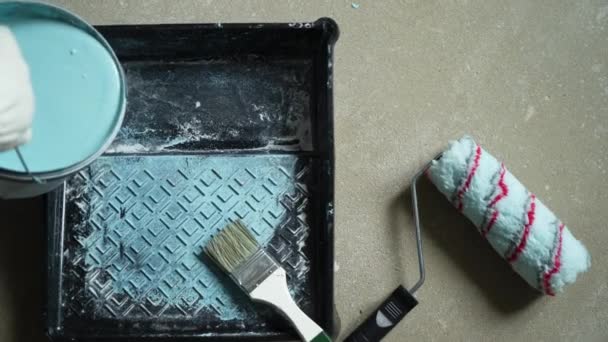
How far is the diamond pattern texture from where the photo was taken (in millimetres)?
914

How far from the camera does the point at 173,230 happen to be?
3.06 ft

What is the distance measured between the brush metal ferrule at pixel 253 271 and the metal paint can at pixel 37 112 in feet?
0.88

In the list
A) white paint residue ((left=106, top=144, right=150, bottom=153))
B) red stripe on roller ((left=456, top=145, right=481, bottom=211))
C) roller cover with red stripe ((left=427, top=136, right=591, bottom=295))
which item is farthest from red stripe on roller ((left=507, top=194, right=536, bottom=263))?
white paint residue ((left=106, top=144, right=150, bottom=153))

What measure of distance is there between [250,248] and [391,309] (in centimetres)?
24

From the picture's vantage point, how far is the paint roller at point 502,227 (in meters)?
0.91

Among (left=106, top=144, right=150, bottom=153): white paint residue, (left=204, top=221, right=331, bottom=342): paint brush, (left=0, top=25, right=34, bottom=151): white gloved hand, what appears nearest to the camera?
(left=0, top=25, right=34, bottom=151): white gloved hand

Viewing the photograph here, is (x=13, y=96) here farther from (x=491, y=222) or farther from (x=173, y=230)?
(x=491, y=222)

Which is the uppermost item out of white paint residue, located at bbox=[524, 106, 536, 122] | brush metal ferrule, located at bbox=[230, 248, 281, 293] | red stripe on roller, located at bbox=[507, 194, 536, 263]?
white paint residue, located at bbox=[524, 106, 536, 122]

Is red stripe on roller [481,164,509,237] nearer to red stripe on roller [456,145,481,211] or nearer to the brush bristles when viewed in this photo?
red stripe on roller [456,145,481,211]

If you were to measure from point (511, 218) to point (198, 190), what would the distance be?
484 millimetres

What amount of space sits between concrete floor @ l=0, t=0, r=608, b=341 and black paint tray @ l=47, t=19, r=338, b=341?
0.24ft

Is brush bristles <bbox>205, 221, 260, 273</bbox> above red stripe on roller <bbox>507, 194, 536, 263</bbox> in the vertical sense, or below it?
above

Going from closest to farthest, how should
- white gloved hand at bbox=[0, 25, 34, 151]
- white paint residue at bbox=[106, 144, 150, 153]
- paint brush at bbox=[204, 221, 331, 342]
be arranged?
white gloved hand at bbox=[0, 25, 34, 151]
paint brush at bbox=[204, 221, 331, 342]
white paint residue at bbox=[106, 144, 150, 153]

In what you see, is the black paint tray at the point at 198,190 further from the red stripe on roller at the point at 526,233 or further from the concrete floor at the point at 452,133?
the red stripe on roller at the point at 526,233
